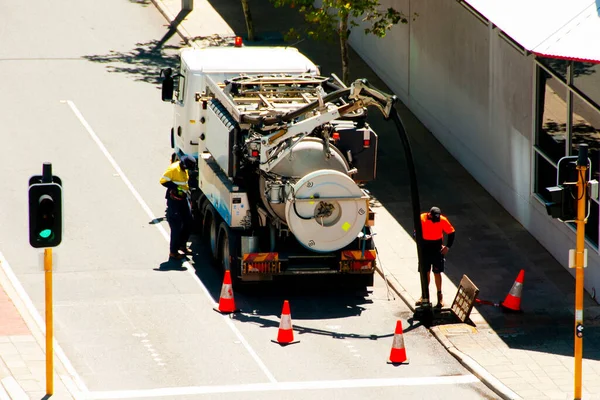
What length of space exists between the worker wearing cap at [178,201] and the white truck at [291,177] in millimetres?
378

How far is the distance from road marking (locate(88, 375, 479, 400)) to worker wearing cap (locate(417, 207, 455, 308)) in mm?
2582

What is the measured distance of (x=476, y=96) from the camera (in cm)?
2659

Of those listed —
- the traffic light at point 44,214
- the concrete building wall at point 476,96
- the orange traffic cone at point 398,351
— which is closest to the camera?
the traffic light at point 44,214

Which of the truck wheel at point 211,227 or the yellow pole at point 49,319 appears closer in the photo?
the yellow pole at point 49,319

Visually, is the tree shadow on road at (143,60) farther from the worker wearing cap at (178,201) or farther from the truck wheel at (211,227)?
the worker wearing cap at (178,201)

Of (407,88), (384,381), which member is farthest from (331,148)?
(407,88)

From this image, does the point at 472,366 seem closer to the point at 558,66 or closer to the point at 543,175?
the point at 543,175

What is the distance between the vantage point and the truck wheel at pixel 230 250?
2083 cm

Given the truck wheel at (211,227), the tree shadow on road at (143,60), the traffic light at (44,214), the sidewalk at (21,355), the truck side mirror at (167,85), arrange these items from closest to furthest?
the traffic light at (44,214) < the sidewalk at (21,355) < the truck wheel at (211,227) < the truck side mirror at (167,85) < the tree shadow on road at (143,60)

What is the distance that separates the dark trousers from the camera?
22.3 m

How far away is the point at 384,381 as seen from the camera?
58.3 feet

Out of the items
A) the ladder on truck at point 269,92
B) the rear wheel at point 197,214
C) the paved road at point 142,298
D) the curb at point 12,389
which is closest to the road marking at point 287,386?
the paved road at point 142,298

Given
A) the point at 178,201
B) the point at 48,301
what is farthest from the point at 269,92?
the point at 48,301

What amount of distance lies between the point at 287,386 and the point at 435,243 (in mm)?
4140
